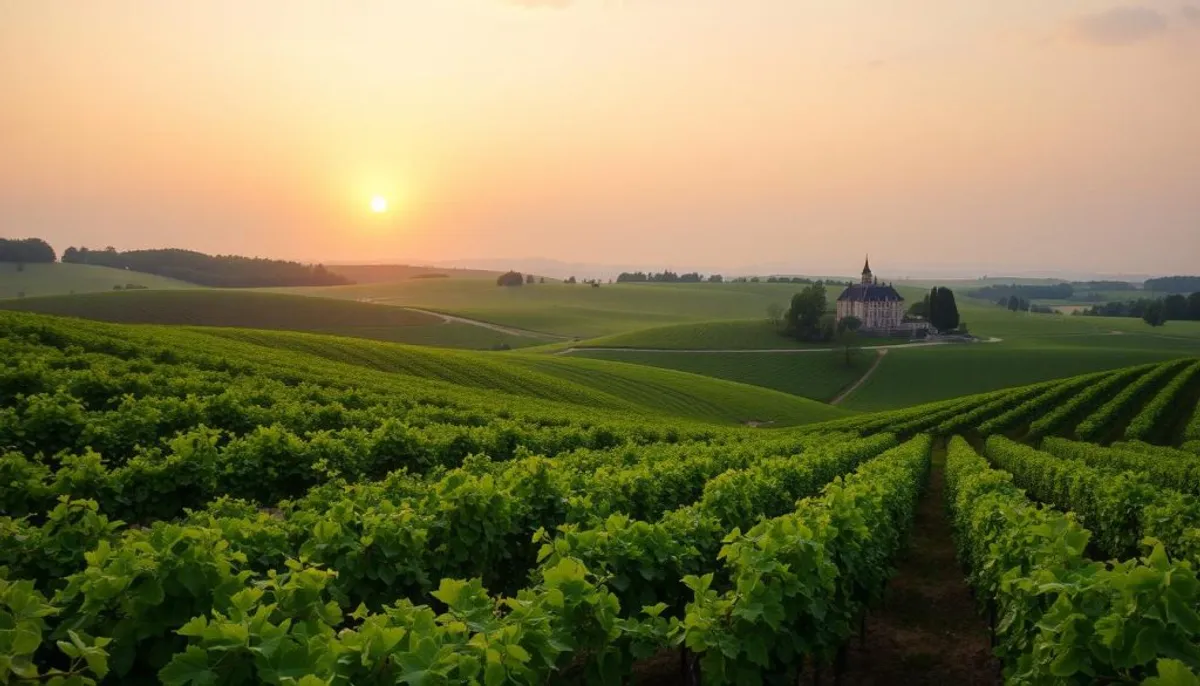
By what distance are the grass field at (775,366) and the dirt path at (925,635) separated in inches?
2730

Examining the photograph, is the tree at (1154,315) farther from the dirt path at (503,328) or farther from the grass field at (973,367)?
the dirt path at (503,328)

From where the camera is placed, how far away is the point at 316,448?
15523mm

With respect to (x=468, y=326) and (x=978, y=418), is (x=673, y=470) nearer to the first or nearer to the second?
(x=978, y=418)

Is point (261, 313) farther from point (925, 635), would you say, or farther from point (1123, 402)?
point (925, 635)

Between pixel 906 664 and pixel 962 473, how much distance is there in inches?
472

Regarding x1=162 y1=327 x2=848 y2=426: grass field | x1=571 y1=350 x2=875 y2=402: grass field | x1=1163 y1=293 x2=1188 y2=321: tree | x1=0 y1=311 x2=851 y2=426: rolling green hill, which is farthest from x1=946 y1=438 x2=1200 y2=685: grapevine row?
x1=1163 y1=293 x2=1188 y2=321: tree

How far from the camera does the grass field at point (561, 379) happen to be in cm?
4688

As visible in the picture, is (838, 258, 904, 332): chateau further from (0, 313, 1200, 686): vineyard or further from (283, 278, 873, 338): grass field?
(0, 313, 1200, 686): vineyard

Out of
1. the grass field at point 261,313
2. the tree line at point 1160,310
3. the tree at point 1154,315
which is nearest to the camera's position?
the grass field at point 261,313

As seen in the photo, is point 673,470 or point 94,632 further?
point 673,470

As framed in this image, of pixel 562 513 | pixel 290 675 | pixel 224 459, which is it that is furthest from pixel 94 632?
pixel 224 459

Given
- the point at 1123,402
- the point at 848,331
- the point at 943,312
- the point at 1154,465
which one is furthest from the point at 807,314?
the point at 1154,465

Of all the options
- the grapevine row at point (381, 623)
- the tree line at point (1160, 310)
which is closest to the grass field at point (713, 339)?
the tree line at point (1160, 310)

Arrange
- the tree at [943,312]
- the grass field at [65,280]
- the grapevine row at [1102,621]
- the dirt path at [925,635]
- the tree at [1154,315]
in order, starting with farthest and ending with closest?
the grass field at [65,280] → the tree at [1154,315] → the tree at [943,312] → the dirt path at [925,635] → the grapevine row at [1102,621]
